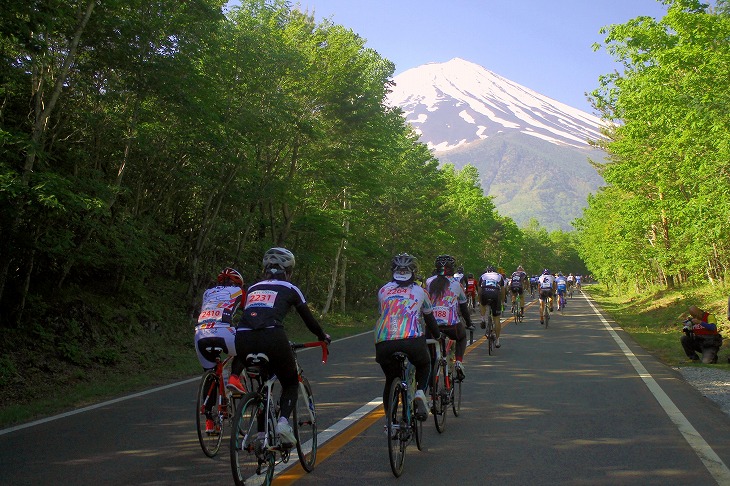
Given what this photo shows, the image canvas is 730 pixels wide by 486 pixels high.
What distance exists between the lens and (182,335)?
59.4 ft

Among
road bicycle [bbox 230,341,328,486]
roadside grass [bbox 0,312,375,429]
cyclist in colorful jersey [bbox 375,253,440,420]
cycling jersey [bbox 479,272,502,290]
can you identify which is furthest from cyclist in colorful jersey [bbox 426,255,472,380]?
cycling jersey [bbox 479,272,502,290]

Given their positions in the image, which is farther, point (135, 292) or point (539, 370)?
point (135, 292)

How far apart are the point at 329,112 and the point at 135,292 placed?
11044mm

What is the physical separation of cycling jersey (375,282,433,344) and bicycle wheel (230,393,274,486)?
138 centimetres

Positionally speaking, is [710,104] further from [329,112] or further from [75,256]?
[75,256]

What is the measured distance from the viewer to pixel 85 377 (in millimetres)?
11961

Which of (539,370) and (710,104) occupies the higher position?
(710,104)

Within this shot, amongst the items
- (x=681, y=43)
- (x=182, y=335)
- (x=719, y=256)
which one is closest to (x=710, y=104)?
(x=681, y=43)

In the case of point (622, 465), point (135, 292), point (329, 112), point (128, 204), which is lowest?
point (622, 465)

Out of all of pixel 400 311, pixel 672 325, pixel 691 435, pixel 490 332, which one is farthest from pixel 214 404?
pixel 672 325

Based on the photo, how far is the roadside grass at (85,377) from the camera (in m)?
9.27

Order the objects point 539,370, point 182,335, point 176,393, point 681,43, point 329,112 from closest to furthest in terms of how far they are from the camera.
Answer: point 176,393
point 539,370
point 182,335
point 681,43
point 329,112

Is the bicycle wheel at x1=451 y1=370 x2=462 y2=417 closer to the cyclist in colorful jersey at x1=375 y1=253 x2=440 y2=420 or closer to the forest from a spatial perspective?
the cyclist in colorful jersey at x1=375 y1=253 x2=440 y2=420

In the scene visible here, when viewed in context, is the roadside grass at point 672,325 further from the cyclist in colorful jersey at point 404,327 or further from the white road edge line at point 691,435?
the cyclist in colorful jersey at point 404,327
